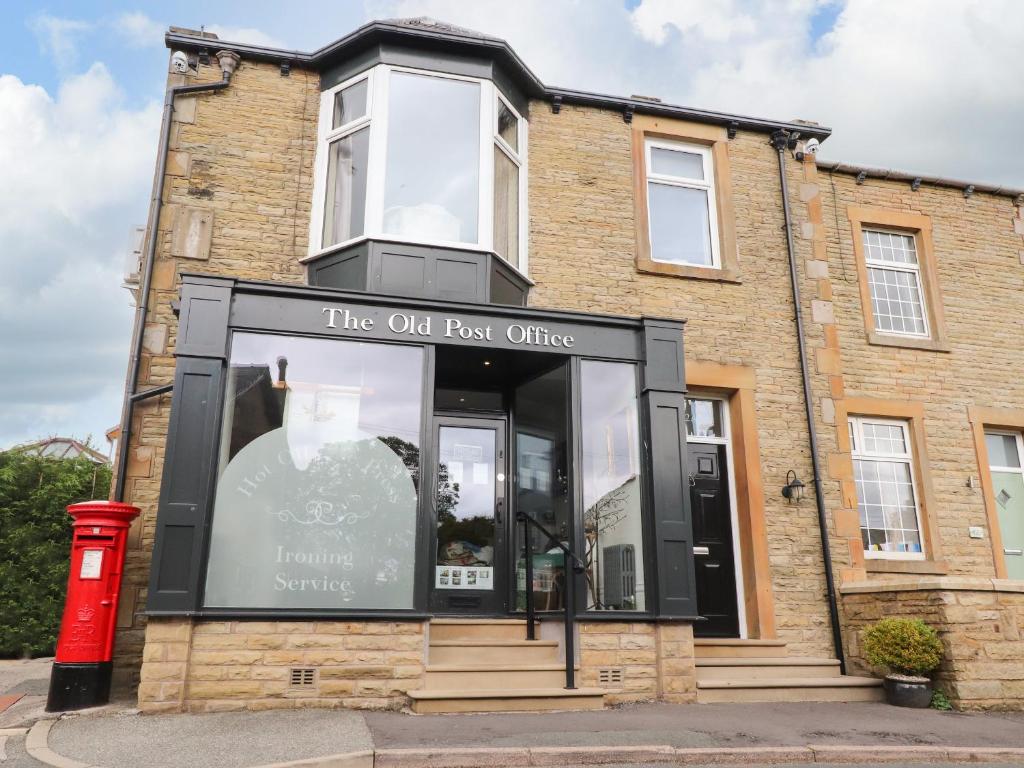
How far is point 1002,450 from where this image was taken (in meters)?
11.1

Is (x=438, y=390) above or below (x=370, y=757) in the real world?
above

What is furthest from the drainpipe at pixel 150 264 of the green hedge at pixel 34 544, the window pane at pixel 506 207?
the green hedge at pixel 34 544

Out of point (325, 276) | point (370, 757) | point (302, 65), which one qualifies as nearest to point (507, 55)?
point (302, 65)

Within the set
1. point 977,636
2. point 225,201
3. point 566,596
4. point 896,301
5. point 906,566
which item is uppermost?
point 225,201

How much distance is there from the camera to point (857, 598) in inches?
344

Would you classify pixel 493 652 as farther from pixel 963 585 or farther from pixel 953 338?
pixel 953 338

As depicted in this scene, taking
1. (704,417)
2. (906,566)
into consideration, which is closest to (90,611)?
(704,417)

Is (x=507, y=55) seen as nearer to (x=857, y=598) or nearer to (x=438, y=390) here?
(x=438, y=390)

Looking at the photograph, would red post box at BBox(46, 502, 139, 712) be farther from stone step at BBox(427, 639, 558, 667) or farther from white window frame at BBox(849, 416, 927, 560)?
white window frame at BBox(849, 416, 927, 560)

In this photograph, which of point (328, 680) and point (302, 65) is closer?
point (328, 680)

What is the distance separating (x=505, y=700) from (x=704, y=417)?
4603mm

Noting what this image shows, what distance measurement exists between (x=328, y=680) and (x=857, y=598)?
→ 573cm

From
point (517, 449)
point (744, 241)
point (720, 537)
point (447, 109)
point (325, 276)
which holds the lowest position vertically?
point (720, 537)

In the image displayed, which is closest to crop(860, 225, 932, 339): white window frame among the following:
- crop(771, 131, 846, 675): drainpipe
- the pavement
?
crop(771, 131, 846, 675): drainpipe
